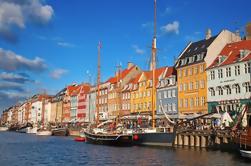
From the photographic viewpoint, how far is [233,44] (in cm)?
7219

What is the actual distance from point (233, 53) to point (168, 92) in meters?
19.0

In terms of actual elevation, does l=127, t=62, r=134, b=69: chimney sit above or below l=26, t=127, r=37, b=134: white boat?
above

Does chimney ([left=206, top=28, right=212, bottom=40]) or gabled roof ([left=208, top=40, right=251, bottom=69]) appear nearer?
gabled roof ([left=208, top=40, right=251, bottom=69])

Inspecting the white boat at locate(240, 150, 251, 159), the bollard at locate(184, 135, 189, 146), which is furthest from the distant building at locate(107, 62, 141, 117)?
the white boat at locate(240, 150, 251, 159)

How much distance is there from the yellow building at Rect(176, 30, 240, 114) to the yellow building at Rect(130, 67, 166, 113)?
12.7 m

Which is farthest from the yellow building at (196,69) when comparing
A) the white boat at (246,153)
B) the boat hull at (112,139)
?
the white boat at (246,153)

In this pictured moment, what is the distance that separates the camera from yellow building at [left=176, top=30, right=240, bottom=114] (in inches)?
2854

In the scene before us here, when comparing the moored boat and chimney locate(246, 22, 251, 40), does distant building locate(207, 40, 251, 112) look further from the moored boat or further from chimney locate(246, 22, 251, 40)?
the moored boat

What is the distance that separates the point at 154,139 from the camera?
5775 cm

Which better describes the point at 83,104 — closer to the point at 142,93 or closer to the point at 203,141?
the point at 142,93

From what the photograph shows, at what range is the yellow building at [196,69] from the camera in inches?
2854

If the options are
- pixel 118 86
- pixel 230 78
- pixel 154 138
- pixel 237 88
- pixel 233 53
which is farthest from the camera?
pixel 118 86

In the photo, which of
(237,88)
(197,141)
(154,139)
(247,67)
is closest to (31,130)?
(154,139)

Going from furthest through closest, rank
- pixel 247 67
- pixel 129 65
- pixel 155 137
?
pixel 129 65 → pixel 247 67 → pixel 155 137
